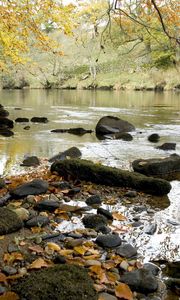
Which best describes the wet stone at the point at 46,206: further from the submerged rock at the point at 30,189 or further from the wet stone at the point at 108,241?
the wet stone at the point at 108,241

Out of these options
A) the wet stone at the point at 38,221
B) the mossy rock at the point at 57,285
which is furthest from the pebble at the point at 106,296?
the wet stone at the point at 38,221

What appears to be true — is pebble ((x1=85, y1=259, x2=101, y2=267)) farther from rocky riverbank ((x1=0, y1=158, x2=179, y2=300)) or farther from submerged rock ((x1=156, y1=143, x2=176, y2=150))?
submerged rock ((x1=156, y1=143, x2=176, y2=150))

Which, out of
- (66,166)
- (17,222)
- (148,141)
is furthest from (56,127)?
(17,222)

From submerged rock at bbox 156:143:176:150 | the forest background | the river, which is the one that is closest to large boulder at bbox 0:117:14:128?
the river

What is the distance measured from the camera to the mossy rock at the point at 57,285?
3.35 m

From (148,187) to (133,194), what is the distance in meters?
0.39

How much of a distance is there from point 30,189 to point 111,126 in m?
9.25

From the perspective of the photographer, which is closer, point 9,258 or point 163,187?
point 9,258

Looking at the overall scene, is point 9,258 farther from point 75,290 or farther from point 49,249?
point 75,290

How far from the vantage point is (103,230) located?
5152 millimetres

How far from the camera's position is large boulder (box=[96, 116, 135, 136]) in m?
15.1

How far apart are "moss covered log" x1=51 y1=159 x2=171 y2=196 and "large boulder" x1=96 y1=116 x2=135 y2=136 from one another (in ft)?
24.2

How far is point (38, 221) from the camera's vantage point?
5262 millimetres

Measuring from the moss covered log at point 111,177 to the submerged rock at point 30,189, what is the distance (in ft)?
3.11
